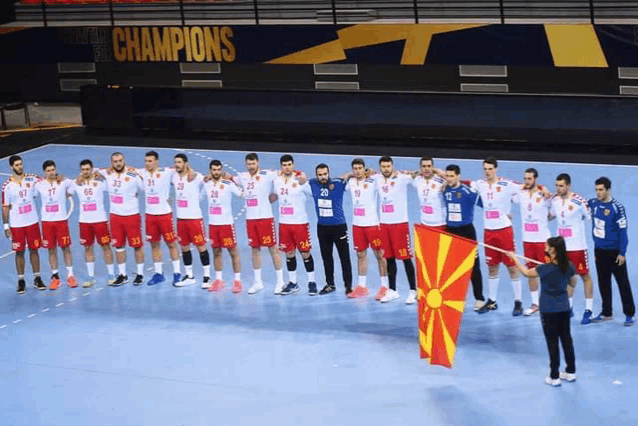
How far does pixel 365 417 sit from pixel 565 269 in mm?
2665

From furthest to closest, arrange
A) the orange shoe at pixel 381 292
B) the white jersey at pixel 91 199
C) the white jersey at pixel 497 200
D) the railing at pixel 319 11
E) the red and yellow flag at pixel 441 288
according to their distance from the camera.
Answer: the railing at pixel 319 11 < the white jersey at pixel 91 199 < the orange shoe at pixel 381 292 < the white jersey at pixel 497 200 < the red and yellow flag at pixel 441 288

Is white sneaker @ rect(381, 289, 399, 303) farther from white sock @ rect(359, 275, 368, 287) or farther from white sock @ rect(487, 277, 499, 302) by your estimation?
white sock @ rect(487, 277, 499, 302)

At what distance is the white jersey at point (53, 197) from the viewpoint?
17.3 m

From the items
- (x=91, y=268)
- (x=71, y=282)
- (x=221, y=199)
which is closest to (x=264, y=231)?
(x=221, y=199)

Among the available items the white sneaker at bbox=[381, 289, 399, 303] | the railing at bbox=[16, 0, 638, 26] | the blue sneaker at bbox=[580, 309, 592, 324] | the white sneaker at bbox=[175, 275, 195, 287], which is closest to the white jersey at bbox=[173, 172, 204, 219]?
the white sneaker at bbox=[175, 275, 195, 287]

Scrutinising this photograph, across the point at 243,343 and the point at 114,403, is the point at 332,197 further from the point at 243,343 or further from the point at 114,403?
the point at 114,403

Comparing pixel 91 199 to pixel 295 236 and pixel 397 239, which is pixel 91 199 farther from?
pixel 397 239

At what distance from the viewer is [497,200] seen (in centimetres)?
1527

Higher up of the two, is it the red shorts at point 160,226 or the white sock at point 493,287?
the red shorts at point 160,226

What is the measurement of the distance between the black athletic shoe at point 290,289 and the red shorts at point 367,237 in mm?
1166

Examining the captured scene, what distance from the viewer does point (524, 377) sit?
1335cm

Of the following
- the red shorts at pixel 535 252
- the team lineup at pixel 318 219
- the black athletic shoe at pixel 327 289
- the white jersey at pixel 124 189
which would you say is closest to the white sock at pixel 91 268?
the team lineup at pixel 318 219

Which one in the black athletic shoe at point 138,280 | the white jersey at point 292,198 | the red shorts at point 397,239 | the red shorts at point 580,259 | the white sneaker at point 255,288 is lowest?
the white sneaker at point 255,288

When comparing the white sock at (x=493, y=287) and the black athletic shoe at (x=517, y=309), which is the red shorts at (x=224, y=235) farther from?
the black athletic shoe at (x=517, y=309)
